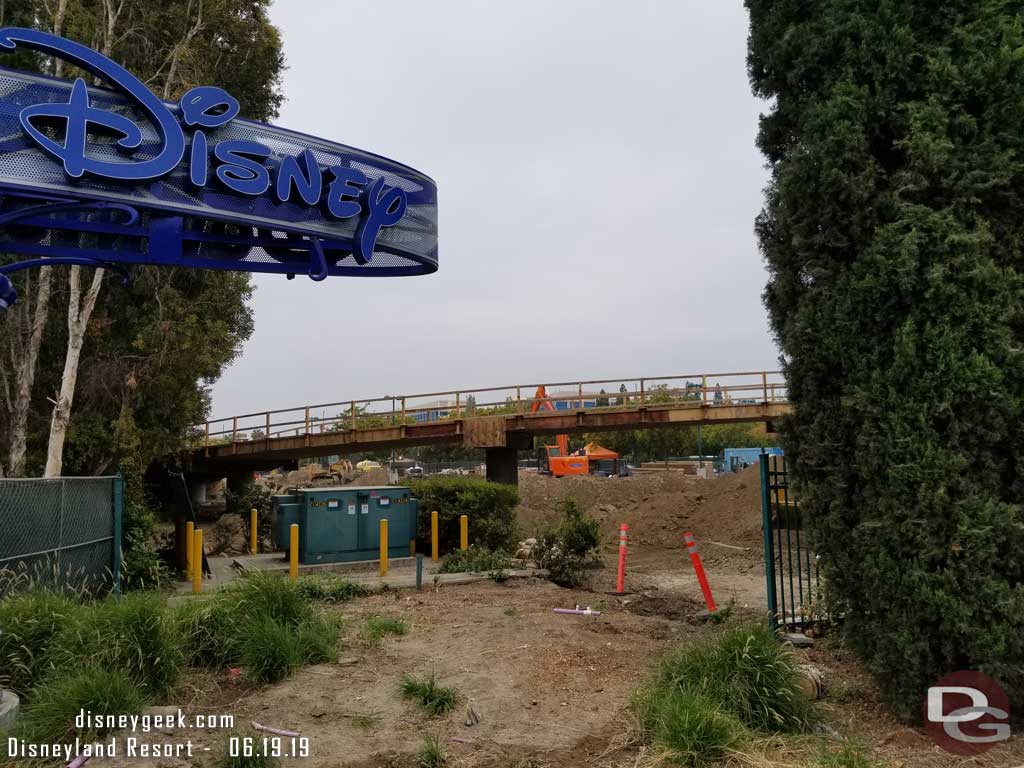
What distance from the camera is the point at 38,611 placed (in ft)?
22.2

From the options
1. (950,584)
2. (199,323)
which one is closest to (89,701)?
(950,584)

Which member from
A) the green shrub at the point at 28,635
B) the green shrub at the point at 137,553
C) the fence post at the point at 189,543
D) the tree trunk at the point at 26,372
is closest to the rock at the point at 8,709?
the green shrub at the point at 28,635

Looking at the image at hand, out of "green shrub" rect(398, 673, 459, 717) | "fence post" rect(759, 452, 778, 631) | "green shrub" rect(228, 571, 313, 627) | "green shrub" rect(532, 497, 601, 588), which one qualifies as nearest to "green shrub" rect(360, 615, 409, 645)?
"green shrub" rect(228, 571, 313, 627)

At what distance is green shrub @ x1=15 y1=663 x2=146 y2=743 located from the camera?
17.6 feet

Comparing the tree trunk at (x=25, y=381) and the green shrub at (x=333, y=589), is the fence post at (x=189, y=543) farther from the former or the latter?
the tree trunk at (x=25, y=381)

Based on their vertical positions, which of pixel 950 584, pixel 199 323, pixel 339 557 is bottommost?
pixel 339 557

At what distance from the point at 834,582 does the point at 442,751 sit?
3.36 meters

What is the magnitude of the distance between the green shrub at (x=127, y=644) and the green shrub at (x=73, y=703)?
0.29m

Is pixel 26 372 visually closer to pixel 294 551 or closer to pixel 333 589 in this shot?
pixel 294 551

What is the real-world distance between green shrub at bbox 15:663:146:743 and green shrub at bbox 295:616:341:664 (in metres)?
1.67

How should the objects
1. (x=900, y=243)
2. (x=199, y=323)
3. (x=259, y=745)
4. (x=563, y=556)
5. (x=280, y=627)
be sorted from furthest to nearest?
(x=199, y=323) < (x=563, y=556) < (x=280, y=627) < (x=900, y=243) < (x=259, y=745)

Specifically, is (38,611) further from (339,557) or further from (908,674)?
(339,557)

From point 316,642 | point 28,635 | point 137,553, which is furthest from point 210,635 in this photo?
point 137,553

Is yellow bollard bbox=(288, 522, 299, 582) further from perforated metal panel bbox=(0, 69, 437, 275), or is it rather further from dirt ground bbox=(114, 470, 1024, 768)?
perforated metal panel bbox=(0, 69, 437, 275)
